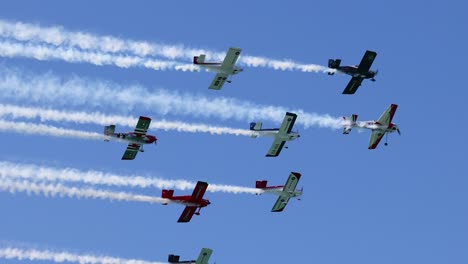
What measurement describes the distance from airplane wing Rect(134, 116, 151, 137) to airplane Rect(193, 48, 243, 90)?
619cm

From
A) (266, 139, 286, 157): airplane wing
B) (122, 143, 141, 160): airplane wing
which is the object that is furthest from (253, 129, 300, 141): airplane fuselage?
(122, 143, 141, 160): airplane wing

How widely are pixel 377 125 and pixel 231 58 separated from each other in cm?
1455

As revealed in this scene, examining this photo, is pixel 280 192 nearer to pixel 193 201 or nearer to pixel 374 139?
pixel 374 139

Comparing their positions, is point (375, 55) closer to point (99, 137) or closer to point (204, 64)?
point (204, 64)

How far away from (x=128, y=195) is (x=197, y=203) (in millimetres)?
9721

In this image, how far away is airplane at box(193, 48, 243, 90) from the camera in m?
97.3

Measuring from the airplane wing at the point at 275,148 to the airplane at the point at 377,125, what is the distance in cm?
512

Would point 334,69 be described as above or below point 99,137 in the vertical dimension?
above

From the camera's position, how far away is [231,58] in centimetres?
9769

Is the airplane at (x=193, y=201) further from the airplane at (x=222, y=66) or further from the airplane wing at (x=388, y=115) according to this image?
the airplane wing at (x=388, y=115)

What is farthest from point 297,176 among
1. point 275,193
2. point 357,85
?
point 357,85

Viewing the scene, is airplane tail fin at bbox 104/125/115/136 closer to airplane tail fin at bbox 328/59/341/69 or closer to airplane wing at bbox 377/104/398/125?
airplane tail fin at bbox 328/59/341/69

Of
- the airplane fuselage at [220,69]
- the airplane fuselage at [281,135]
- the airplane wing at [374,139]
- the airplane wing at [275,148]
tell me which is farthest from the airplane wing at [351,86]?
the airplane fuselage at [220,69]

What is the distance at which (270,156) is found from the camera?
106 meters
